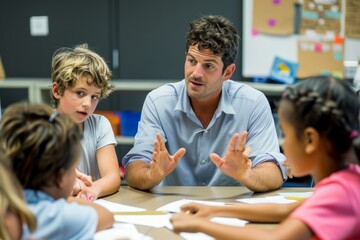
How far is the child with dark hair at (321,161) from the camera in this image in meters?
1.04

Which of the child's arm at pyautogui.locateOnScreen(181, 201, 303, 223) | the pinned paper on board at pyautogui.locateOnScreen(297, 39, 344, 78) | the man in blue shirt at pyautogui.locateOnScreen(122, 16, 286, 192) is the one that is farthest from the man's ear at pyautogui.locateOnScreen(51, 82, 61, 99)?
the pinned paper on board at pyautogui.locateOnScreen(297, 39, 344, 78)

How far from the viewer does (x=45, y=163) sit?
1.07 metres

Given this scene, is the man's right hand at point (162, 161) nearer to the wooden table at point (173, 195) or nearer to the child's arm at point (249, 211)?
the wooden table at point (173, 195)

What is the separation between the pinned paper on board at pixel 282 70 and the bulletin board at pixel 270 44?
3 cm

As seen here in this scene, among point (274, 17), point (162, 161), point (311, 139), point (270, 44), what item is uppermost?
point (274, 17)

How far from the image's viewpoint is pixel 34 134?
3.51 feet

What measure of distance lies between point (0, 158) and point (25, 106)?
0.52ft

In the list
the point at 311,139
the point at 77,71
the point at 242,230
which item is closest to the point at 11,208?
the point at 242,230

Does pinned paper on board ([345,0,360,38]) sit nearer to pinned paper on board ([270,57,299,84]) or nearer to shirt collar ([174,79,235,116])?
pinned paper on board ([270,57,299,84])

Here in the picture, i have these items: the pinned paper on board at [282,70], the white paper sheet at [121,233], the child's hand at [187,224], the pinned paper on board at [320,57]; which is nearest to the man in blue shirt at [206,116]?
the white paper sheet at [121,233]

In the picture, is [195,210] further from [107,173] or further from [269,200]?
[107,173]

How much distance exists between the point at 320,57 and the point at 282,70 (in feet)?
1.05

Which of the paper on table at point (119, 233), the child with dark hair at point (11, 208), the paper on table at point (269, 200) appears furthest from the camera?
the paper on table at point (269, 200)

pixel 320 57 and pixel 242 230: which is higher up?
pixel 320 57
